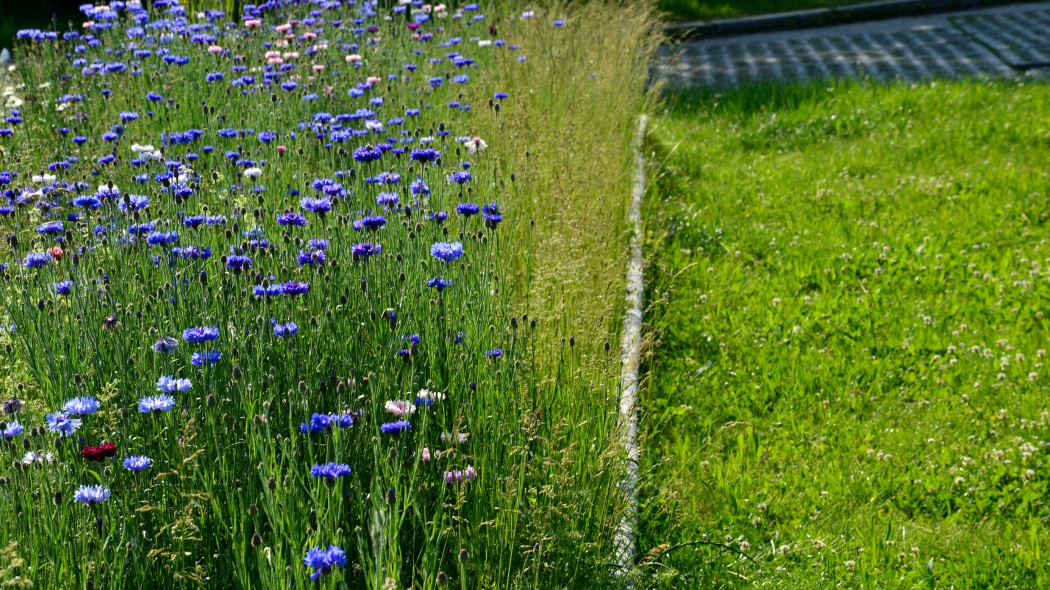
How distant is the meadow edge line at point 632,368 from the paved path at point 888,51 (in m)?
3.20

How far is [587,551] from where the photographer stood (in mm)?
2973

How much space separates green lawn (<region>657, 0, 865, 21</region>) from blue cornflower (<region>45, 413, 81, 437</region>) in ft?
36.4

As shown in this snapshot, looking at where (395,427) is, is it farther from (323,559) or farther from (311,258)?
(311,258)

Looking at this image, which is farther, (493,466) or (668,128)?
(668,128)

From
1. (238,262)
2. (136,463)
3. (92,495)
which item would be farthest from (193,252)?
(92,495)

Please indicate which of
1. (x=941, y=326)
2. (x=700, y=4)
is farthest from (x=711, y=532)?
(x=700, y=4)

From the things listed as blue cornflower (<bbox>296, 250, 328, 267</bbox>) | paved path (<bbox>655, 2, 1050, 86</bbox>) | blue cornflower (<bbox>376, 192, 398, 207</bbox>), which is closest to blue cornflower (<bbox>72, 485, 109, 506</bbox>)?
blue cornflower (<bbox>296, 250, 328, 267</bbox>)

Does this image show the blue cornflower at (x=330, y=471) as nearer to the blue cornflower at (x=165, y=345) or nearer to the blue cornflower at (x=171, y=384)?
the blue cornflower at (x=171, y=384)

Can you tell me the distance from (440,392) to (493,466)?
0.36 m

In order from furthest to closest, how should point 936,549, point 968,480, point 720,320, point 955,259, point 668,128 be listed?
1. point 668,128
2. point 955,259
3. point 720,320
4. point 968,480
5. point 936,549

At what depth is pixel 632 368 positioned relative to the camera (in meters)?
4.25

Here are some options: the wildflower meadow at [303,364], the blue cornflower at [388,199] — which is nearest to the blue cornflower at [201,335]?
the wildflower meadow at [303,364]

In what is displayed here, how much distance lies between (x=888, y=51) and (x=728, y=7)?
10.3ft

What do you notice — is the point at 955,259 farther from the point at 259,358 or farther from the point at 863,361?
the point at 259,358
